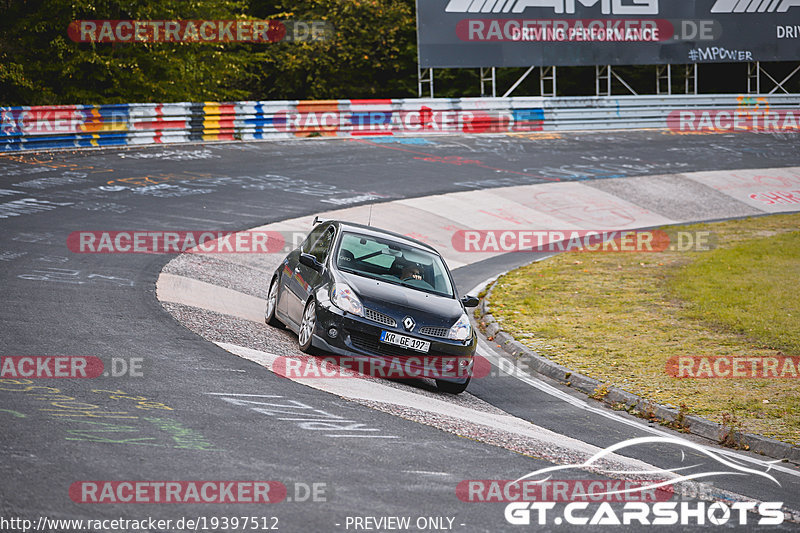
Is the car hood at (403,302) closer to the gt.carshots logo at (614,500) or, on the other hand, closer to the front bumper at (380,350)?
the front bumper at (380,350)

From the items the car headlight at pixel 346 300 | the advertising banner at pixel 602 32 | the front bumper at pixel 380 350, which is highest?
the advertising banner at pixel 602 32

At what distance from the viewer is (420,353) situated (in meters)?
9.51

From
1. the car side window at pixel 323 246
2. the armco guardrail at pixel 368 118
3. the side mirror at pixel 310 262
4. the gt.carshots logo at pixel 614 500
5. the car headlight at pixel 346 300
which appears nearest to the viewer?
the gt.carshots logo at pixel 614 500

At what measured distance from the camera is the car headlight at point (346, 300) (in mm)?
9523

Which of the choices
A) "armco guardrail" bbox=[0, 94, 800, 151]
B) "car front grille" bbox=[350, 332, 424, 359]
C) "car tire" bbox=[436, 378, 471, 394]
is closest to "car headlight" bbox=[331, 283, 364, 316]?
"car front grille" bbox=[350, 332, 424, 359]

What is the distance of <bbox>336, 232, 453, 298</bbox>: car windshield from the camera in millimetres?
10430

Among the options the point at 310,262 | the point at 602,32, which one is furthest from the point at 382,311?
the point at 602,32

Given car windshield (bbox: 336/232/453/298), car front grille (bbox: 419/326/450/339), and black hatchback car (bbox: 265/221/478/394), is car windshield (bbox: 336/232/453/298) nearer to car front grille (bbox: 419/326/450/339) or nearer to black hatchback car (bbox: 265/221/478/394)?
black hatchback car (bbox: 265/221/478/394)

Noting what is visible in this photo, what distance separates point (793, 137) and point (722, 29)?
253 inches

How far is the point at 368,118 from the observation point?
99.8ft

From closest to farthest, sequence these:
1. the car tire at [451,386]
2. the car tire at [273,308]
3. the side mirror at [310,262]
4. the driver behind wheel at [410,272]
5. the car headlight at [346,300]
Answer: the car headlight at [346,300] < the car tire at [451,386] < the side mirror at [310,262] < the driver behind wheel at [410,272] < the car tire at [273,308]

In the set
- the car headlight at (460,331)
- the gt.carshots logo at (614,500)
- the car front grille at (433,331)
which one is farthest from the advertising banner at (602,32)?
the gt.carshots logo at (614,500)

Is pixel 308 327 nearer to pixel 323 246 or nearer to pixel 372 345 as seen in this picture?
pixel 372 345

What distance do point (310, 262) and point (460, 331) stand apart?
2067mm
